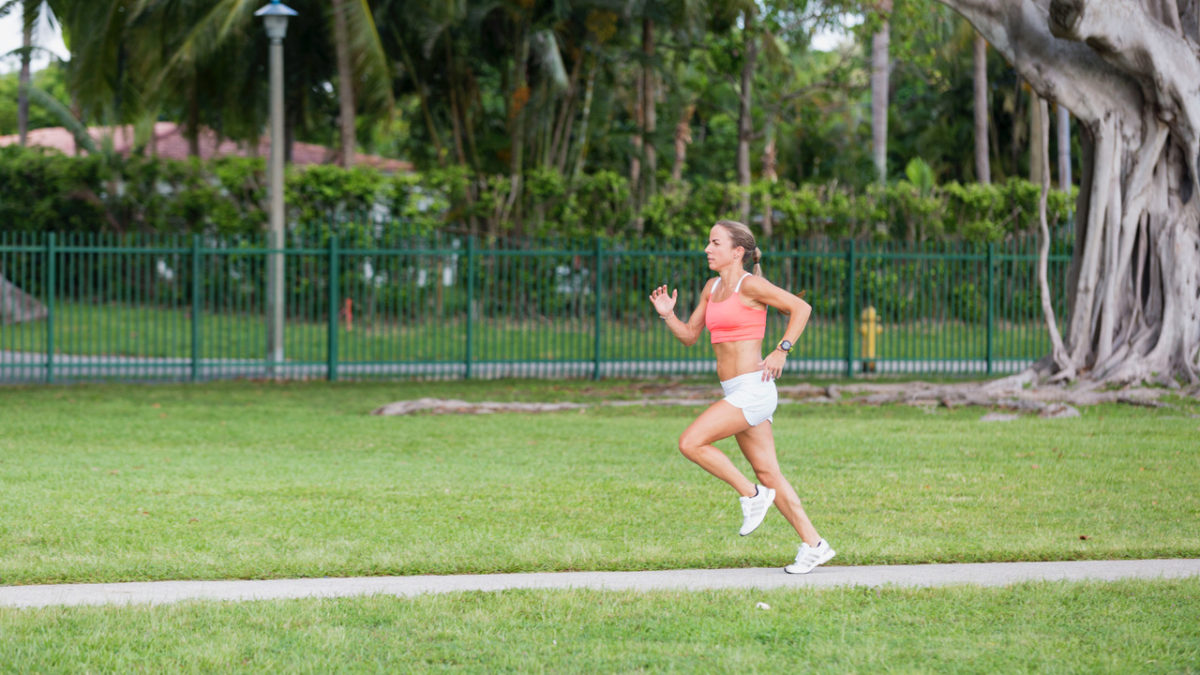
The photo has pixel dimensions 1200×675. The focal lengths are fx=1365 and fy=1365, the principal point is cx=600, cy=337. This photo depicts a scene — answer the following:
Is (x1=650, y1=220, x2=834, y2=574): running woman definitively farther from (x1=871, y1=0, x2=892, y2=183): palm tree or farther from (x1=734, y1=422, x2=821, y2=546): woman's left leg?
(x1=871, y1=0, x2=892, y2=183): palm tree

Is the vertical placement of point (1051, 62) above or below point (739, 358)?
above

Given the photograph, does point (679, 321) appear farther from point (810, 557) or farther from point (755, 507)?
point (810, 557)

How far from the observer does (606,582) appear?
20.4 feet

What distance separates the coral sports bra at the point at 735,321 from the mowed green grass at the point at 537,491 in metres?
1.23

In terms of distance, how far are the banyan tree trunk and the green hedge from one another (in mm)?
9956

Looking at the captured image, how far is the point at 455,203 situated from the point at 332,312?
8215mm

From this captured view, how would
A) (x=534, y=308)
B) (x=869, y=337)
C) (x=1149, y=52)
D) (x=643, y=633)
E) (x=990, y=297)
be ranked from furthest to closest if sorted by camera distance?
1. (x=534, y=308)
2. (x=869, y=337)
3. (x=990, y=297)
4. (x=1149, y=52)
5. (x=643, y=633)

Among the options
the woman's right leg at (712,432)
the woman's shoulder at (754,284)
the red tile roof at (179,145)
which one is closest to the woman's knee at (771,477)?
the woman's right leg at (712,432)

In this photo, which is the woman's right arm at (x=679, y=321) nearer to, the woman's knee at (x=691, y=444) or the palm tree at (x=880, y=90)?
the woman's knee at (x=691, y=444)

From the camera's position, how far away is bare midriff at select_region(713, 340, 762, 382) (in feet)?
20.4

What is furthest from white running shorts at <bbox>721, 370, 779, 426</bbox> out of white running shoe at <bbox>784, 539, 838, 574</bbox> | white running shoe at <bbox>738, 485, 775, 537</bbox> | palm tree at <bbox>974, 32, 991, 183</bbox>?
palm tree at <bbox>974, 32, 991, 183</bbox>

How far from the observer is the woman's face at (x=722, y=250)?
626cm

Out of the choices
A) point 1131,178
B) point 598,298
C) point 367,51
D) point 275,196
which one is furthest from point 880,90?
point 275,196

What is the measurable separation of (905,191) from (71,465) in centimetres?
1876
